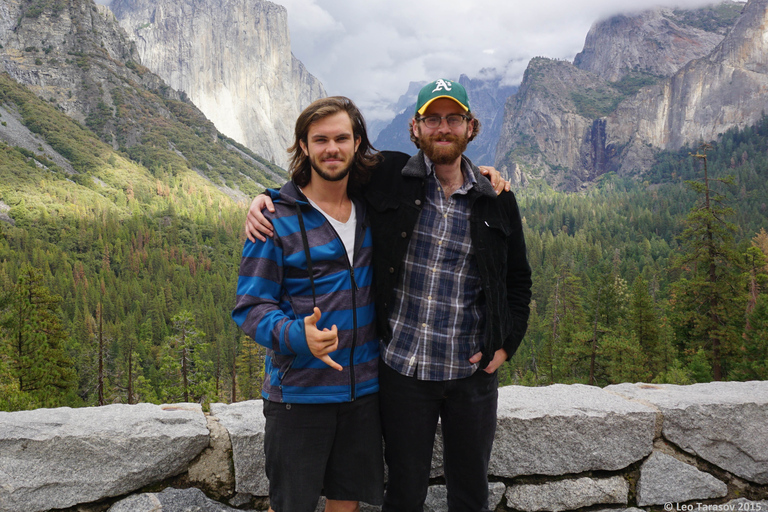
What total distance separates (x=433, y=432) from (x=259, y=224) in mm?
1537

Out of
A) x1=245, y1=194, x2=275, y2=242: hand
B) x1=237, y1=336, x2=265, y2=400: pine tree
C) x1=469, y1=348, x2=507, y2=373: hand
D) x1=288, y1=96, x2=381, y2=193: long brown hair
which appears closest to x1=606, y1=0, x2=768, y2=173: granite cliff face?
x1=237, y1=336, x2=265, y2=400: pine tree

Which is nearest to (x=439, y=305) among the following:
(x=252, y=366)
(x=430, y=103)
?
(x=430, y=103)

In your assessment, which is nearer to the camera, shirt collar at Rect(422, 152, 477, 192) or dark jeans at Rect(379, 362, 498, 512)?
dark jeans at Rect(379, 362, 498, 512)

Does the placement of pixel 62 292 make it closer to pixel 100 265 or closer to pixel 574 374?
pixel 100 265

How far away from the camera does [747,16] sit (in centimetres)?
17825

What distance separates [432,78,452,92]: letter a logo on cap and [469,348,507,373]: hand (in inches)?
60.4

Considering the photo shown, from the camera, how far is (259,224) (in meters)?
2.52

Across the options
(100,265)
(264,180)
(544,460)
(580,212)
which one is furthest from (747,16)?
(544,460)

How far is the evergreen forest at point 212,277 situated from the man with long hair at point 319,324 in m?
16.5

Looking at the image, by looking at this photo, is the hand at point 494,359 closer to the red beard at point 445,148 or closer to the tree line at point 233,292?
the red beard at point 445,148

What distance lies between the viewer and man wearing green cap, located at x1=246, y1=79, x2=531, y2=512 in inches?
108

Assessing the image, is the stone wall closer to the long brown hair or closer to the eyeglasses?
the long brown hair

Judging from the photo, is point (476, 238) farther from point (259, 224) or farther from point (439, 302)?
point (259, 224)

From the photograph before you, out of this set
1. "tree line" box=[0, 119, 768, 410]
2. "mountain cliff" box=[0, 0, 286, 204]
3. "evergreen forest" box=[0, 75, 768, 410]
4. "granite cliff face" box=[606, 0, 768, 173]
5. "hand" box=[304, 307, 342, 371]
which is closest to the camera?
"hand" box=[304, 307, 342, 371]
